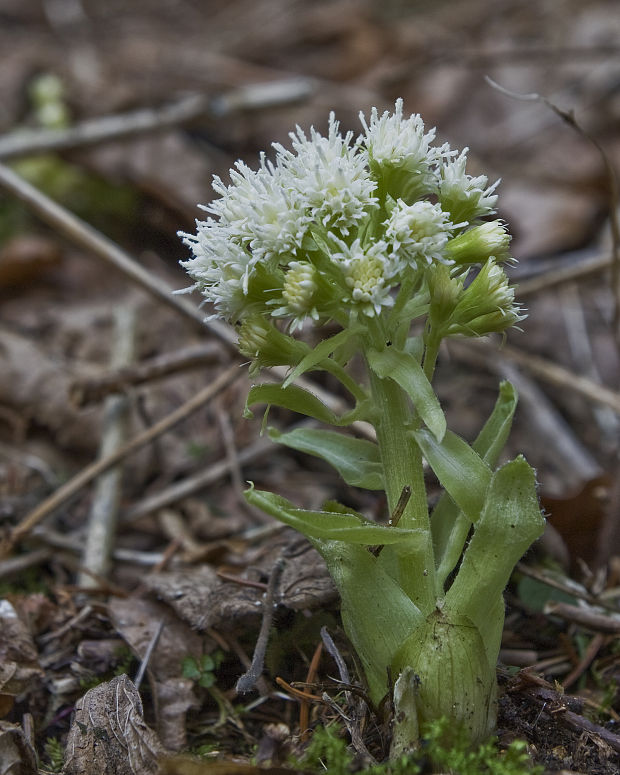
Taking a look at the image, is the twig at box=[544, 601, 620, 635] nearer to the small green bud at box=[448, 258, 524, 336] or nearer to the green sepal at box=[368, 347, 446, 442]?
the green sepal at box=[368, 347, 446, 442]

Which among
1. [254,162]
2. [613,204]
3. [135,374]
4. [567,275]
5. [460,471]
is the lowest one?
[460,471]

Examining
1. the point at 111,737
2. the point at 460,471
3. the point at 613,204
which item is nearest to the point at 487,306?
the point at 460,471

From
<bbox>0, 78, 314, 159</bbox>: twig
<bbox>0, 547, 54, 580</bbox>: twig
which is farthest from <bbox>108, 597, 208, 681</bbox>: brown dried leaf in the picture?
<bbox>0, 78, 314, 159</bbox>: twig

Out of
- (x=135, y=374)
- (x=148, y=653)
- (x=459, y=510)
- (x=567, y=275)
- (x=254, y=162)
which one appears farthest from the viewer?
(x=254, y=162)

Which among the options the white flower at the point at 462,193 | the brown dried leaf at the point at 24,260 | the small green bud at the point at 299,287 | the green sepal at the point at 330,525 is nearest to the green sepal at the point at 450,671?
the green sepal at the point at 330,525

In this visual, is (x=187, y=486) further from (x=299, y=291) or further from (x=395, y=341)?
(x=299, y=291)

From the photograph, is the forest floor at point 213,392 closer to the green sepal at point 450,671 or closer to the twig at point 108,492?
the twig at point 108,492
